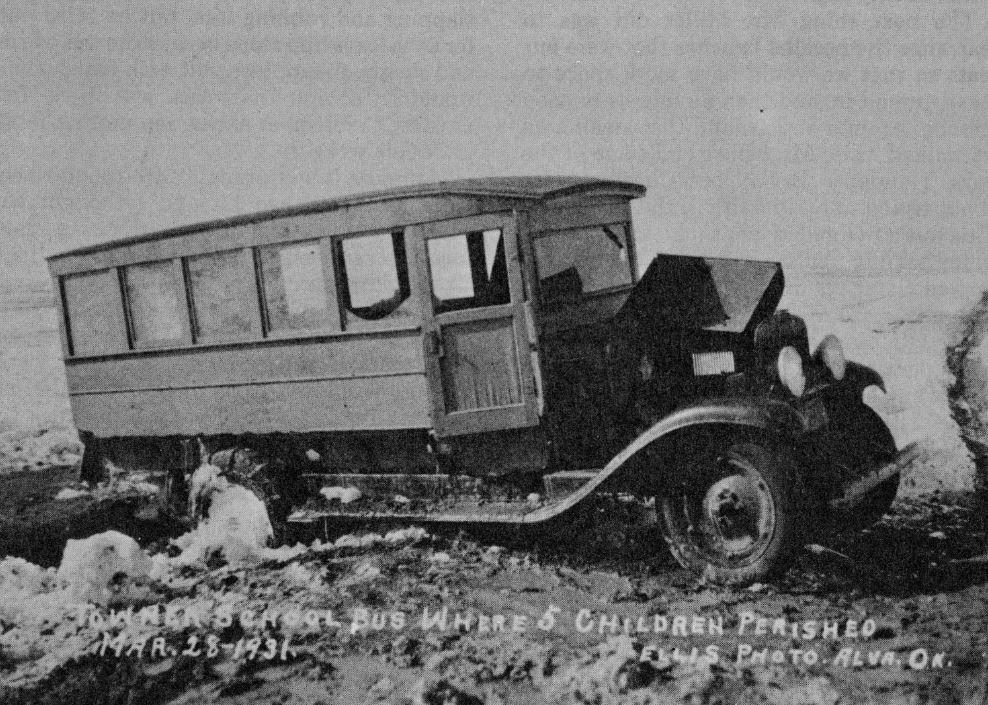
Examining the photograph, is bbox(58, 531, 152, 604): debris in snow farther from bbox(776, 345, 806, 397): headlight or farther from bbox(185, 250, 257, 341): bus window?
bbox(776, 345, 806, 397): headlight

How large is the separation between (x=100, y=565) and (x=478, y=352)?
8.68 feet

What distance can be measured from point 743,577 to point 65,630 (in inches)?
142

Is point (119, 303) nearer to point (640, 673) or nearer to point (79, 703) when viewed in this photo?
point (79, 703)

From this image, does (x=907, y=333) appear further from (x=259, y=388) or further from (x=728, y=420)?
(x=259, y=388)

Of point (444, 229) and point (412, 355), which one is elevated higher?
point (444, 229)

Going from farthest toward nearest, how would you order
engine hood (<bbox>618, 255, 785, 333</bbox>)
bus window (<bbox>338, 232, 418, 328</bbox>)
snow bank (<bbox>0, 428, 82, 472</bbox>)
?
snow bank (<bbox>0, 428, 82, 472</bbox>), bus window (<bbox>338, 232, 418, 328</bbox>), engine hood (<bbox>618, 255, 785, 333</bbox>)

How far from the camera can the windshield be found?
468 cm

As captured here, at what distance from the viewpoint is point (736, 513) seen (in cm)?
390

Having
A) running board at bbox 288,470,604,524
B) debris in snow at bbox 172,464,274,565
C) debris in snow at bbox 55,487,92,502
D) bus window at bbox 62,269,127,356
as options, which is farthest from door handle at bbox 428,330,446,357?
debris in snow at bbox 55,487,92,502

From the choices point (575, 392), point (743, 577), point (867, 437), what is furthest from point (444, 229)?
point (867, 437)

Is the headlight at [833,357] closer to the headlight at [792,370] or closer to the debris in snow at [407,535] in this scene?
the headlight at [792,370]

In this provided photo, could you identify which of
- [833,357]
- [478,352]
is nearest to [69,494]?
[478,352]

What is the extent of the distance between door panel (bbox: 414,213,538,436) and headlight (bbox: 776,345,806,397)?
135 cm

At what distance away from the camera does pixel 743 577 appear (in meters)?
3.80
